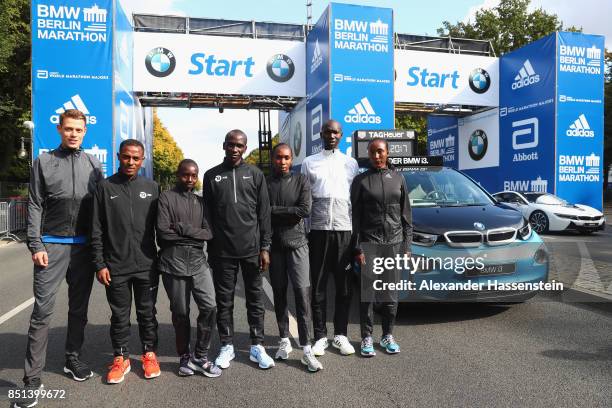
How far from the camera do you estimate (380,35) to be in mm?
15461

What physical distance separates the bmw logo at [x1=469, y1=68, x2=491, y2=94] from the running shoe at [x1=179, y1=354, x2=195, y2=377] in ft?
60.9

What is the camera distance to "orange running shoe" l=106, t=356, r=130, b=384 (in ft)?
11.7

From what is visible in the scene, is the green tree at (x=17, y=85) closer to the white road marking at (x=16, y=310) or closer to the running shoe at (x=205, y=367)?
the white road marking at (x=16, y=310)

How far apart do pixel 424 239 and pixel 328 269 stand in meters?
1.13

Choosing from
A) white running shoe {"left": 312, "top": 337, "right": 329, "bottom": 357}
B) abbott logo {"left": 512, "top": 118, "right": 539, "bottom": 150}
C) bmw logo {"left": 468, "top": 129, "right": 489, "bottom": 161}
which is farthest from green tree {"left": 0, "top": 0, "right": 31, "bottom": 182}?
white running shoe {"left": 312, "top": 337, "right": 329, "bottom": 357}

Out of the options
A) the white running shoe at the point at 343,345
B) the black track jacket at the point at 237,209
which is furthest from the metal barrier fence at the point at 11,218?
the white running shoe at the point at 343,345

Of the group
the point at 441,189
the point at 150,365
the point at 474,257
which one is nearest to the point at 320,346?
the point at 150,365

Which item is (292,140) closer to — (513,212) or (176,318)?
(513,212)

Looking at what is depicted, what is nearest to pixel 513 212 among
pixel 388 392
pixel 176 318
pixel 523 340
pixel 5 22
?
pixel 523 340

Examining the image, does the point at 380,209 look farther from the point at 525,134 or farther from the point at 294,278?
the point at 525,134

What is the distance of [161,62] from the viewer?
16.6m

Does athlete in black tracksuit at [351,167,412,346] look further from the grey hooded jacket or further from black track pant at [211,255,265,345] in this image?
the grey hooded jacket

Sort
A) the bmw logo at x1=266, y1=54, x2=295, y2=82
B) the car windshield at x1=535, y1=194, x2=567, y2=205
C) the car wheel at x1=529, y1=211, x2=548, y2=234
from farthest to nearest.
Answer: the bmw logo at x1=266, y1=54, x2=295, y2=82 → the car windshield at x1=535, y1=194, x2=567, y2=205 → the car wheel at x1=529, y1=211, x2=548, y2=234

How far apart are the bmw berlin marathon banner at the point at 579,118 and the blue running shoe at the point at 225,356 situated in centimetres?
1627
